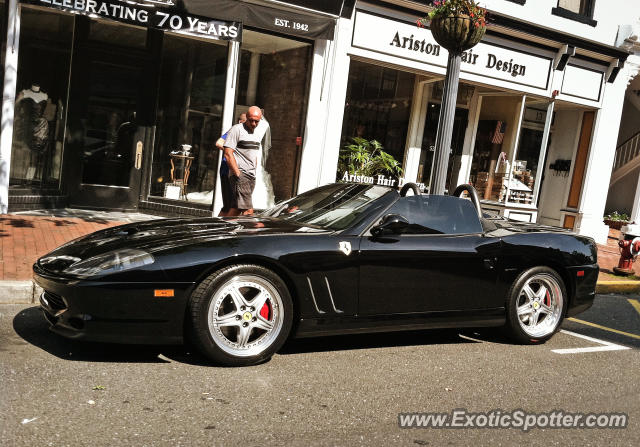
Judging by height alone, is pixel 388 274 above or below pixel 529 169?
below

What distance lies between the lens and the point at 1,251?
6.74 meters

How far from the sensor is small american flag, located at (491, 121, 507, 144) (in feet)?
46.5

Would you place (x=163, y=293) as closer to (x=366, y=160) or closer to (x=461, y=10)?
(x=461, y=10)

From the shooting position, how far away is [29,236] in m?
7.76

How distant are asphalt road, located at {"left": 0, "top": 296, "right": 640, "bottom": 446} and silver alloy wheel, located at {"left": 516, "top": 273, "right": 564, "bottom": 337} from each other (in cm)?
23

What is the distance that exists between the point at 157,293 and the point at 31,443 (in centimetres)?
125

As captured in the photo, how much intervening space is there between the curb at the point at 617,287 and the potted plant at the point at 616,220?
977cm

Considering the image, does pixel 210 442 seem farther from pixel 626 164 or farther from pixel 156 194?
pixel 626 164

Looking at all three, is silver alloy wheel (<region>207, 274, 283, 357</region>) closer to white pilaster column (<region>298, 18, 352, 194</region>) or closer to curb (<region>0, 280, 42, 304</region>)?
curb (<region>0, 280, 42, 304</region>)

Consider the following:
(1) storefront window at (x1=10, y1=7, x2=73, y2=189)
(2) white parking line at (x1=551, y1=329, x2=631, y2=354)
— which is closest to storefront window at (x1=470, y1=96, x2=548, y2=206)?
(2) white parking line at (x1=551, y1=329, x2=631, y2=354)

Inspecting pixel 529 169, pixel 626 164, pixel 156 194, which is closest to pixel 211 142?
pixel 156 194

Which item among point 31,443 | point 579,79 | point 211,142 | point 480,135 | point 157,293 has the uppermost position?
point 579,79

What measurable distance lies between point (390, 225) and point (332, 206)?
65 cm

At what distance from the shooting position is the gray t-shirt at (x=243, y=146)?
7.90m
